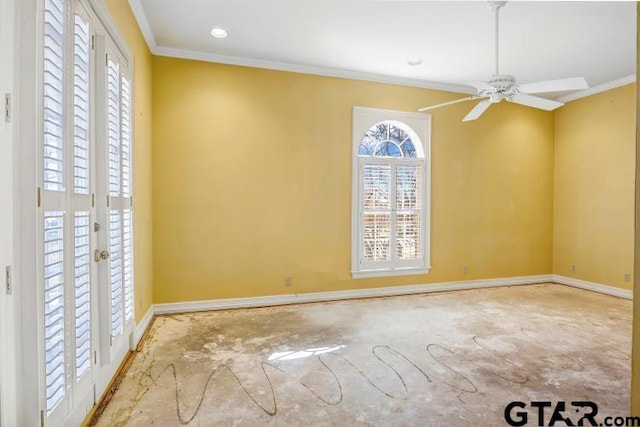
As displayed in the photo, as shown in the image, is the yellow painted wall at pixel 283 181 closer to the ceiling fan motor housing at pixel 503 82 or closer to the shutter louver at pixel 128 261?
the shutter louver at pixel 128 261

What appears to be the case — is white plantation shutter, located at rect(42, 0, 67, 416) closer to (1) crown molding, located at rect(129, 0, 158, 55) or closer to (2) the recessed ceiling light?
(1) crown molding, located at rect(129, 0, 158, 55)

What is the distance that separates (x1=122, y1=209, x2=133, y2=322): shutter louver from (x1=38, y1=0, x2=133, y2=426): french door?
0.04m

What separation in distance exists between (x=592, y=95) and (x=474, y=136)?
1.79m

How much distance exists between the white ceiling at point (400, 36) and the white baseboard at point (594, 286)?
282 cm

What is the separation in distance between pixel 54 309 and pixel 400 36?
3.58 metres

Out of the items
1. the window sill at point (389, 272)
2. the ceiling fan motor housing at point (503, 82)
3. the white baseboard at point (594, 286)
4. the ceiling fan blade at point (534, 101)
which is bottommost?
the white baseboard at point (594, 286)

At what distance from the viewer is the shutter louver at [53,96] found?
1.46 meters

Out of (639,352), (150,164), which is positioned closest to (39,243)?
(639,352)

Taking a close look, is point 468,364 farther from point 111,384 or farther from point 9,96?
point 9,96

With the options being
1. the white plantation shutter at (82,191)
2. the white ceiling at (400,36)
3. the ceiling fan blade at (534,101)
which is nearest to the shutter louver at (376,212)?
the white ceiling at (400,36)

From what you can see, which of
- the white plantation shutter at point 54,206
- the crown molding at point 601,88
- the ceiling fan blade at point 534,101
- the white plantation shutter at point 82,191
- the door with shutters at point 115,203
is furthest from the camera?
the crown molding at point 601,88

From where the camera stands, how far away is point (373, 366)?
2643 millimetres

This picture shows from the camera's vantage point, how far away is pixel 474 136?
5.16m

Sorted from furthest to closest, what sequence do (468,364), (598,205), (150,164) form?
(598,205), (150,164), (468,364)
